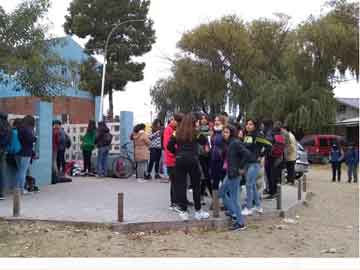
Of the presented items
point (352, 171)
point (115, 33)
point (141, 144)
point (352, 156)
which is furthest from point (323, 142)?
point (141, 144)

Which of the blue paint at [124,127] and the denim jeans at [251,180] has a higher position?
the blue paint at [124,127]

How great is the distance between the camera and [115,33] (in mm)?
37531

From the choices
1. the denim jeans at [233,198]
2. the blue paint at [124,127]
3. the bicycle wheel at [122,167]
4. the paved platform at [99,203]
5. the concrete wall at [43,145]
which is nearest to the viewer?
the denim jeans at [233,198]

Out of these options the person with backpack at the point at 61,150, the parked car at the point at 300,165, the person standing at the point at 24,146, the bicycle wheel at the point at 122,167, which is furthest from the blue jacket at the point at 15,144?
the parked car at the point at 300,165

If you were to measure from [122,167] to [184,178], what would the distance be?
264 inches

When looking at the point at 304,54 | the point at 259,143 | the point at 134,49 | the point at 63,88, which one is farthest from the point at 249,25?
the point at 259,143

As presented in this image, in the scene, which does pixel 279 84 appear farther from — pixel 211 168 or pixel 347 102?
pixel 211 168

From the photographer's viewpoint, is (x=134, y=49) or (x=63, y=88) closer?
(x=63, y=88)

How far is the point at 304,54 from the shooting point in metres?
34.7

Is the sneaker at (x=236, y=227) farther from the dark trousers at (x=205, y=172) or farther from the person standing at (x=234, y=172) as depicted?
the dark trousers at (x=205, y=172)

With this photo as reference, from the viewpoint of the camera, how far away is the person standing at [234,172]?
7.59m

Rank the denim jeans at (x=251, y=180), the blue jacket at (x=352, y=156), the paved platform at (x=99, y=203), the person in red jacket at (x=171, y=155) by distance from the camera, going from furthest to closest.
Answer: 1. the blue jacket at (x=352, y=156)
2. the denim jeans at (x=251, y=180)
3. the person in red jacket at (x=171, y=155)
4. the paved platform at (x=99, y=203)

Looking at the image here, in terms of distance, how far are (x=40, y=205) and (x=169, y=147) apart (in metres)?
2.68

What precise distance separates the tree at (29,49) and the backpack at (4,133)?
11.0 ft
